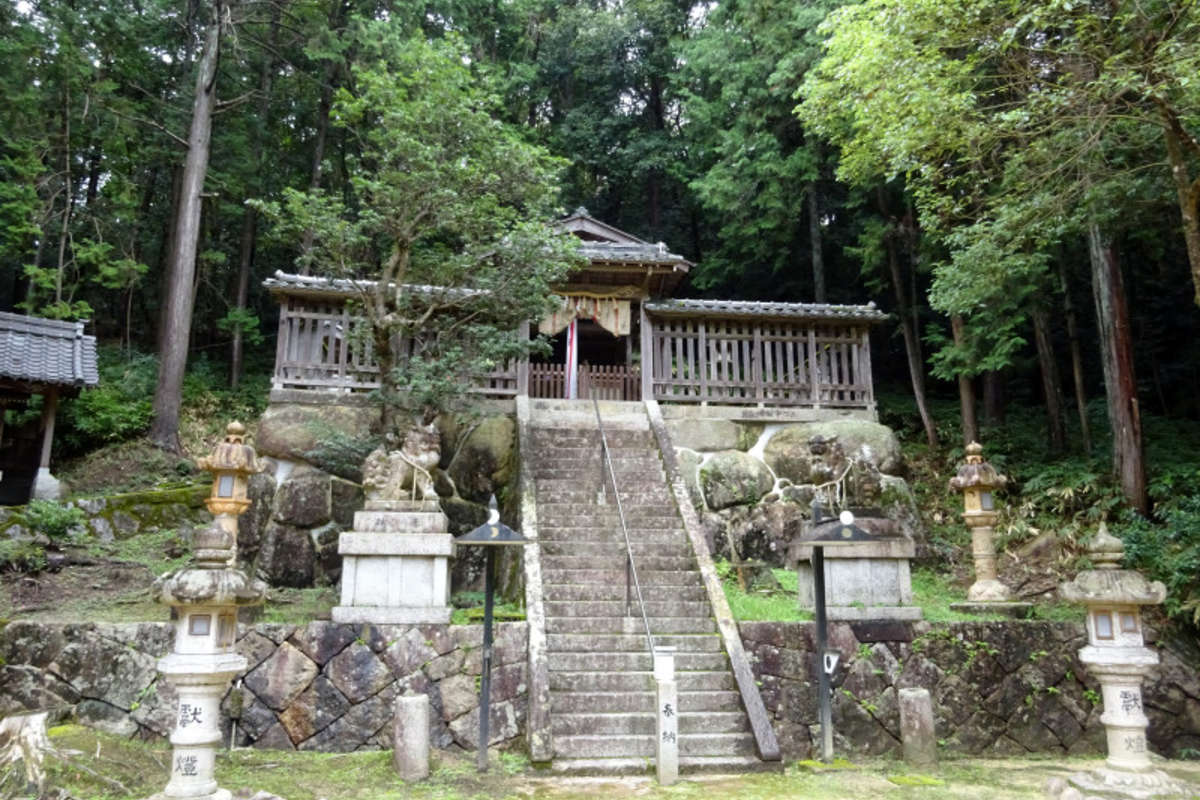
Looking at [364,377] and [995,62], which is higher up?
[995,62]

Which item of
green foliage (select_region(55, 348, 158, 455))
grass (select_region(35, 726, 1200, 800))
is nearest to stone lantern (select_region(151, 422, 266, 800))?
grass (select_region(35, 726, 1200, 800))

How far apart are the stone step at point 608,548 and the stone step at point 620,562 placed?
56 mm

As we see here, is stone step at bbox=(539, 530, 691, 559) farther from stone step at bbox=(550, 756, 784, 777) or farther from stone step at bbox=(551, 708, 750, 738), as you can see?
stone step at bbox=(550, 756, 784, 777)

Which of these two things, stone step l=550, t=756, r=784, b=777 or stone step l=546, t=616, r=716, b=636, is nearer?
stone step l=550, t=756, r=784, b=777

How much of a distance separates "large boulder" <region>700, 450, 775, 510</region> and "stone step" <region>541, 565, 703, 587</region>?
112 inches

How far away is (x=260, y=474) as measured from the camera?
1077 centimetres

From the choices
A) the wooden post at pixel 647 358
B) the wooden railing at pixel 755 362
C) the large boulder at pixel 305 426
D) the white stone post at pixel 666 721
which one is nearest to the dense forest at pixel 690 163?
the wooden railing at pixel 755 362

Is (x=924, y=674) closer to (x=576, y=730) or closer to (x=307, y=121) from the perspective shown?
(x=576, y=730)

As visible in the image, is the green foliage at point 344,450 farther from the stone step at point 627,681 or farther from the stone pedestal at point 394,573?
the stone step at point 627,681

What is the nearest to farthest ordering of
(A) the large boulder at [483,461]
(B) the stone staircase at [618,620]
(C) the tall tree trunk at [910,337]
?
(B) the stone staircase at [618,620] < (A) the large boulder at [483,461] < (C) the tall tree trunk at [910,337]

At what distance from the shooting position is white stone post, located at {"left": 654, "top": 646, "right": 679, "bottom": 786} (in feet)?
20.0

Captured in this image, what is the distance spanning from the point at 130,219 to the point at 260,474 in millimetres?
10373

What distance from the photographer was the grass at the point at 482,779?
5.73 metres

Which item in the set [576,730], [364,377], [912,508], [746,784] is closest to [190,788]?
[576,730]
